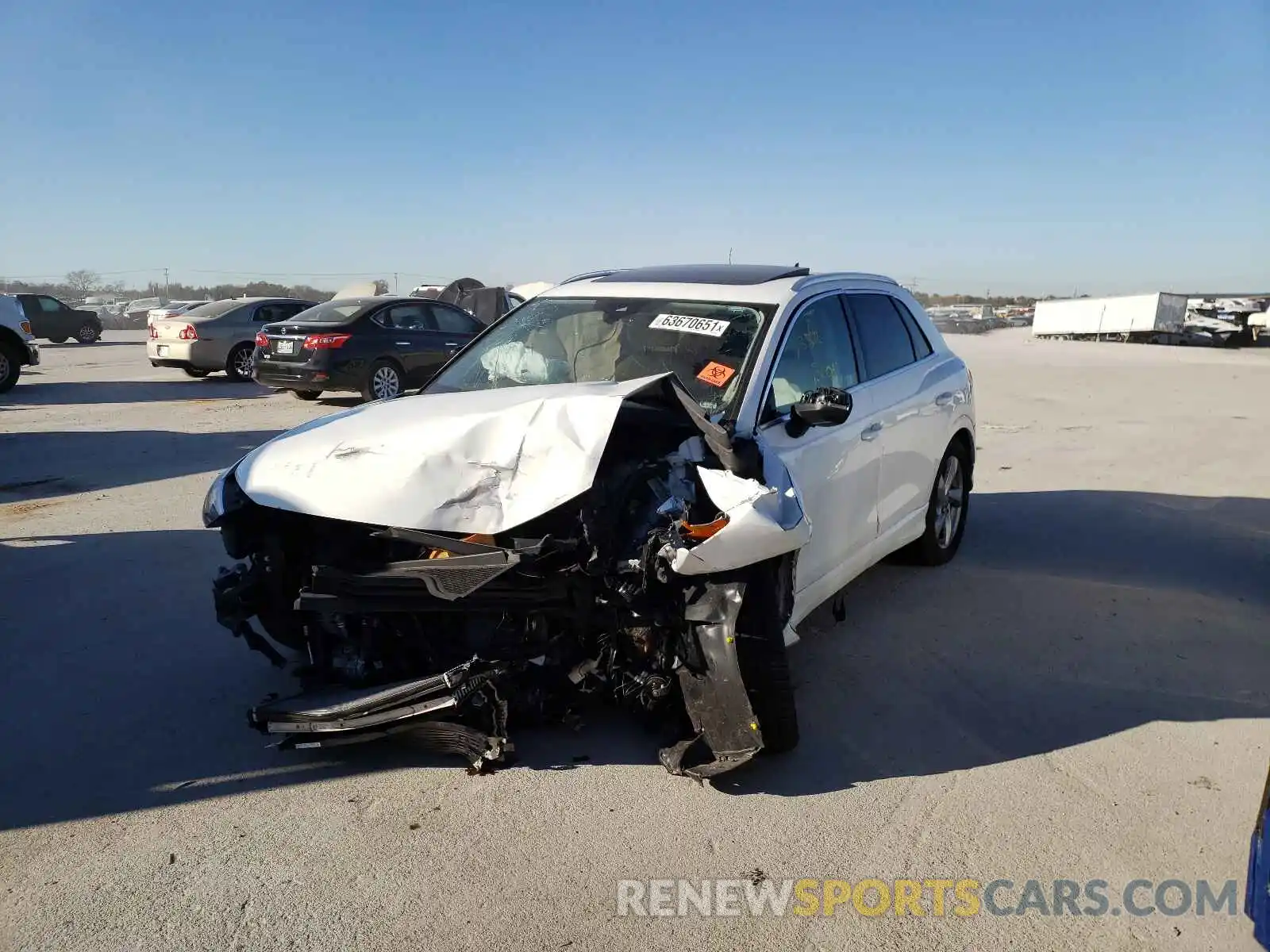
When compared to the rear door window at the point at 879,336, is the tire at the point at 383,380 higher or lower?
lower

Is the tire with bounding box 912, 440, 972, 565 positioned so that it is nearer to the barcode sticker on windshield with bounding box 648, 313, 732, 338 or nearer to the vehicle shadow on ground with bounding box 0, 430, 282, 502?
the barcode sticker on windshield with bounding box 648, 313, 732, 338

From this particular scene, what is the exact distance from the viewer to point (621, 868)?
2.86 meters

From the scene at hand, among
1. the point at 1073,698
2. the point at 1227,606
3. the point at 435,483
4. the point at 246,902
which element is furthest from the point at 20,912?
the point at 1227,606

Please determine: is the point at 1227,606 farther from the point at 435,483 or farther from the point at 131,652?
the point at 131,652

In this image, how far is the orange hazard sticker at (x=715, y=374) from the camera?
Result: 13.0ft

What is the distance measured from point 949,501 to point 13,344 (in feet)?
Answer: 49.8

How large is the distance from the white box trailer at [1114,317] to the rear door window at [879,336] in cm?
3972

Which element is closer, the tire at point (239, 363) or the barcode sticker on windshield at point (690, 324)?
the barcode sticker on windshield at point (690, 324)

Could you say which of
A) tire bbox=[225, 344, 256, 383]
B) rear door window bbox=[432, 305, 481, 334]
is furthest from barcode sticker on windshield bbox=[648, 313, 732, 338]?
tire bbox=[225, 344, 256, 383]

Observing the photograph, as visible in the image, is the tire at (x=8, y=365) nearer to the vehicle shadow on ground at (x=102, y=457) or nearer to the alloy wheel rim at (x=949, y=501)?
the vehicle shadow on ground at (x=102, y=457)

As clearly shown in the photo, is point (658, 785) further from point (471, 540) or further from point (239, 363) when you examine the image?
point (239, 363)

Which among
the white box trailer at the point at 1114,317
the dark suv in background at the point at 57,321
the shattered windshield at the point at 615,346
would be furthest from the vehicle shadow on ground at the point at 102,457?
the white box trailer at the point at 1114,317

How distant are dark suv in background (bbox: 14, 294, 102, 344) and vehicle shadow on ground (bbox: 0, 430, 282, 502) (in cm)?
2462

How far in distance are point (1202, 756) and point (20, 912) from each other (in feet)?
13.7
